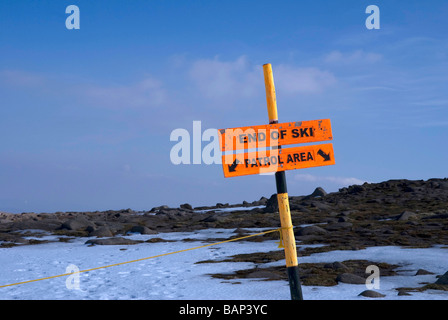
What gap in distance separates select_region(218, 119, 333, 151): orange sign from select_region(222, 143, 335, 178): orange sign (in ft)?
0.40

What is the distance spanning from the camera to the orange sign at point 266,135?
23.2 ft

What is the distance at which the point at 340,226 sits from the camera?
61.6 ft

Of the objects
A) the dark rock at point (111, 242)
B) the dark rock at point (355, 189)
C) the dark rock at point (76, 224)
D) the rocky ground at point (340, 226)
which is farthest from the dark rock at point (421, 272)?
the dark rock at point (355, 189)

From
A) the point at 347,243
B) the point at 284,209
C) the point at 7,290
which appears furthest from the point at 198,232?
the point at 284,209

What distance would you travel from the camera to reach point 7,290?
9828mm

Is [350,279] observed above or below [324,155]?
below

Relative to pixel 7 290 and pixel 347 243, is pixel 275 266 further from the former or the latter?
pixel 7 290

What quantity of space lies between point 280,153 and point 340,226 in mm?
12600

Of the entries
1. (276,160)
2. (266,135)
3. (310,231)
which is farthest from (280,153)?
(310,231)

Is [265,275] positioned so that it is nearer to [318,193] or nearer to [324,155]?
[324,155]

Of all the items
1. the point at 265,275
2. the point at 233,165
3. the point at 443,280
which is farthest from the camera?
the point at 265,275

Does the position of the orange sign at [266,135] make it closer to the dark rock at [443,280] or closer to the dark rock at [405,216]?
the dark rock at [443,280]

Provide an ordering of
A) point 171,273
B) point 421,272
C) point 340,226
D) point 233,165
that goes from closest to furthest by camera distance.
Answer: point 233,165 → point 421,272 → point 171,273 → point 340,226
